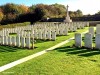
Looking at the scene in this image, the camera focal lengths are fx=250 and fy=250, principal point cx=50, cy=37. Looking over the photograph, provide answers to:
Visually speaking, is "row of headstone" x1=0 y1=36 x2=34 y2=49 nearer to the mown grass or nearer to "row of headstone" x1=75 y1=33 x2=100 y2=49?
the mown grass

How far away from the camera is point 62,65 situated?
11.9 m

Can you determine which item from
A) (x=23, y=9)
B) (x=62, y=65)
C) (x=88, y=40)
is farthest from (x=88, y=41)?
(x=23, y=9)

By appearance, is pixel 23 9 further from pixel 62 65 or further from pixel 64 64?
pixel 62 65

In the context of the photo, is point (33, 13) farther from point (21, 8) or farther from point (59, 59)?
point (59, 59)

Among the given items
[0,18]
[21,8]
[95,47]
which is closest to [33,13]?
[0,18]

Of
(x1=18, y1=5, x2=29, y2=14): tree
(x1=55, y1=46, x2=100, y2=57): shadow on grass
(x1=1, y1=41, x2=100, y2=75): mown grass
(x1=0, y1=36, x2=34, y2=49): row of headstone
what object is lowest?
(x1=1, y1=41, x2=100, y2=75): mown grass

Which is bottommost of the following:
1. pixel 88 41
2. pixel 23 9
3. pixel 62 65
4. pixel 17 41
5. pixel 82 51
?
pixel 62 65

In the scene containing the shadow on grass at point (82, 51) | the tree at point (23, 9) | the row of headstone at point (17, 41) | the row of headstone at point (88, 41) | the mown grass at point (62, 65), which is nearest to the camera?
the mown grass at point (62, 65)

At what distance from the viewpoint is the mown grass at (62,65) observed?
1085 cm

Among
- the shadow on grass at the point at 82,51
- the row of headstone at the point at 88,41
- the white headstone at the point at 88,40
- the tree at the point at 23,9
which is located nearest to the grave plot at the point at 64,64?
the shadow on grass at the point at 82,51

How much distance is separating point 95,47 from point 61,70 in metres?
5.46

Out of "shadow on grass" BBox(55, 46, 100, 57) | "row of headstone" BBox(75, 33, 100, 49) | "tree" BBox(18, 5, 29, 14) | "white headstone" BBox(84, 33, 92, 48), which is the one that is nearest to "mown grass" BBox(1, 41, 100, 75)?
"shadow on grass" BBox(55, 46, 100, 57)

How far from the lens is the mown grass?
10849 mm

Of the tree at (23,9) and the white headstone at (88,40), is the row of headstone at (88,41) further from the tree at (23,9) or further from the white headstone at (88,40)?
the tree at (23,9)
